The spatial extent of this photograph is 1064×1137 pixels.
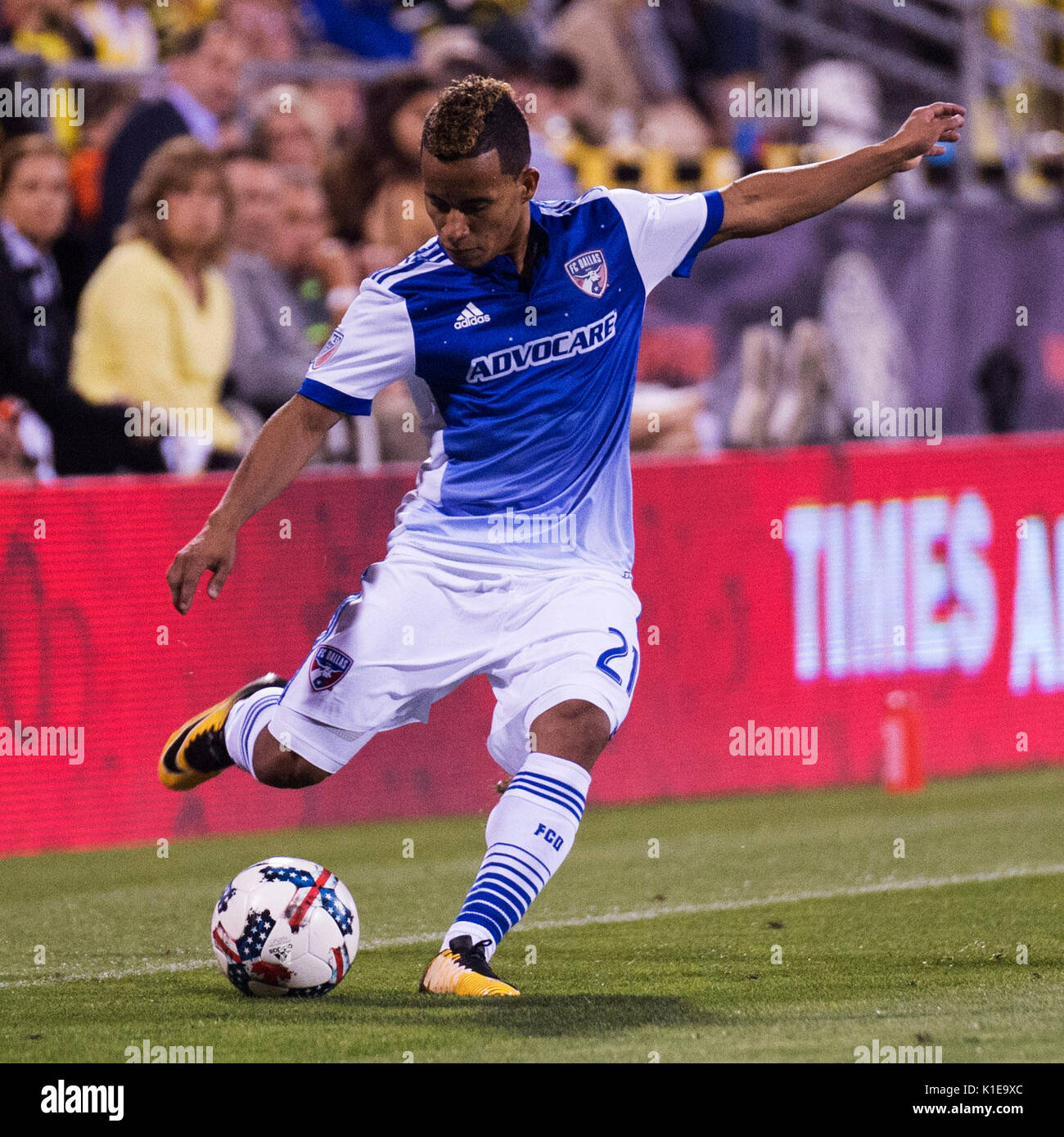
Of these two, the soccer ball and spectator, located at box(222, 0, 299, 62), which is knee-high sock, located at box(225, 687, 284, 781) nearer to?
the soccer ball

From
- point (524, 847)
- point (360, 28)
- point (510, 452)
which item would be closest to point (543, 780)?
point (524, 847)

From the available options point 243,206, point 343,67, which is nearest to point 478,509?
point 243,206

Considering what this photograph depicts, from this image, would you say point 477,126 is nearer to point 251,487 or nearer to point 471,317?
point 471,317

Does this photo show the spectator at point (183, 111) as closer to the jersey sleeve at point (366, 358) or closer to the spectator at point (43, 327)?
the spectator at point (43, 327)

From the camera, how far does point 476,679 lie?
10.7 m

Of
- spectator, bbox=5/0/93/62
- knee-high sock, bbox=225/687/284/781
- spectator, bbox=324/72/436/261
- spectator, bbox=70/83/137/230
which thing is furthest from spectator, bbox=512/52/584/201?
knee-high sock, bbox=225/687/284/781

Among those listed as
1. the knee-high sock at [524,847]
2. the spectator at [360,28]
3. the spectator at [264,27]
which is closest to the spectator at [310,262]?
the spectator at [264,27]

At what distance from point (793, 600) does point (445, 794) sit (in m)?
2.27

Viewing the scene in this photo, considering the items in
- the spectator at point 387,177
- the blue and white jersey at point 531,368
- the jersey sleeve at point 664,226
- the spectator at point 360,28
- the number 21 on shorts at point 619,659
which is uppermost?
the spectator at point 360,28

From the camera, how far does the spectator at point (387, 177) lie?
42.5ft

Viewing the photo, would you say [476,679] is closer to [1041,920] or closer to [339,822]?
[339,822]

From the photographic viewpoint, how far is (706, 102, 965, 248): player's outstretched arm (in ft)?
21.2

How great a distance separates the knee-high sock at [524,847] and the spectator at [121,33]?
886 cm

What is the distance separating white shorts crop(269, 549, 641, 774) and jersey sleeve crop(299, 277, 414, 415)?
57cm
